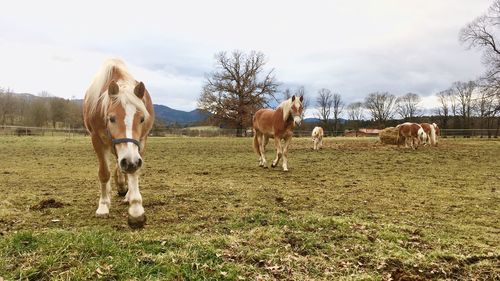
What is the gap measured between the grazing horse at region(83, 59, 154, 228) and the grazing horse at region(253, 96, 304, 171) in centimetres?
668

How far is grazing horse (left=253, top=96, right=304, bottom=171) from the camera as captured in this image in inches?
439

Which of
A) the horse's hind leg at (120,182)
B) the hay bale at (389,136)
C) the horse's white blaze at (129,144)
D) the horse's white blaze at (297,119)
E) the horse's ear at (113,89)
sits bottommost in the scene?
the horse's hind leg at (120,182)

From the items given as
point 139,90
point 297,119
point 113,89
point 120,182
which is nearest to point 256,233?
point 139,90

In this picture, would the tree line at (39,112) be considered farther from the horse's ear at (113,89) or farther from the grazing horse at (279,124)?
the horse's ear at (113,89)

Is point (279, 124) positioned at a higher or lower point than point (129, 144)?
higher

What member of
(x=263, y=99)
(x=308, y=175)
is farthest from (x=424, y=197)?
(x=263, y=99)

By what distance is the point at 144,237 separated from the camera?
12.7 feet

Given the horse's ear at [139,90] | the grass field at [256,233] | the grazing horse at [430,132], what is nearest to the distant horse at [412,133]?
the grazing horse at [430,132]

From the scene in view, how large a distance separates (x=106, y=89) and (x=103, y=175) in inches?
48.7

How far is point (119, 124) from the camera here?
4117mm

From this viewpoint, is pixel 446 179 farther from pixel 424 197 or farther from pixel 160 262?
pixel 160 262

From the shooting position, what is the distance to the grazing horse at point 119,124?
3.98 meters

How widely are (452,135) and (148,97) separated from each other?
56.1m

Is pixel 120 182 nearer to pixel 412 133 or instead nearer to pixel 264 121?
pixel 264 121
